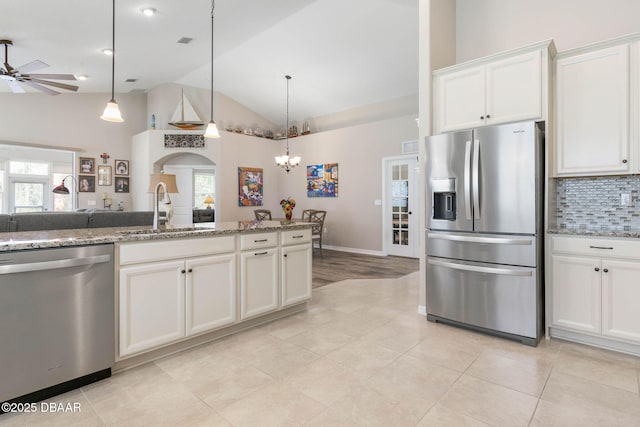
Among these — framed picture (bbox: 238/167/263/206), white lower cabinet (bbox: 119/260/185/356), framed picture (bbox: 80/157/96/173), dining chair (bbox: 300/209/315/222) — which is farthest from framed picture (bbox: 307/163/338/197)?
white lower cabinet (bbox: 119/260/185/356)

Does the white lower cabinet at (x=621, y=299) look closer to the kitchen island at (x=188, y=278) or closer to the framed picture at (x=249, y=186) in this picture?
the kitchen island at (x=188, y=278)

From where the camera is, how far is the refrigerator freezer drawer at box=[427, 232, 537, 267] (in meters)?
2.63

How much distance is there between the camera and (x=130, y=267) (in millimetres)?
2176

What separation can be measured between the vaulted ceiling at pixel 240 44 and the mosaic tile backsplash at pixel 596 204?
3.14m

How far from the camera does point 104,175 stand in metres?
7.64

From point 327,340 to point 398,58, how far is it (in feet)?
16.3

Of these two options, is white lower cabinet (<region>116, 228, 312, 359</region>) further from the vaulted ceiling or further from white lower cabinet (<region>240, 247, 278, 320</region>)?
the vaulted ceiling

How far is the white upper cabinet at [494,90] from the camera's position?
105 inches

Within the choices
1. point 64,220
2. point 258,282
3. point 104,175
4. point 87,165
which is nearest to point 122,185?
point 104,175

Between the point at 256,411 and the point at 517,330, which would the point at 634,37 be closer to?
the point at 517,330

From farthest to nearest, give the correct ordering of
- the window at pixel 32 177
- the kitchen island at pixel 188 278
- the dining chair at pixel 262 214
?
the dining chair at pixel 262 214
the window at pixel 32 177
the kitchen island at pixel 188 278

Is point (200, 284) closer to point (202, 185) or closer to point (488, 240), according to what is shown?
point (488, 240)

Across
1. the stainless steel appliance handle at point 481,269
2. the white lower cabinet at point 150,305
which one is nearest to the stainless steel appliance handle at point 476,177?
the stainless steel appliance handle at point 481,269

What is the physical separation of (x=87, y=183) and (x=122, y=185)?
0.68 metres
